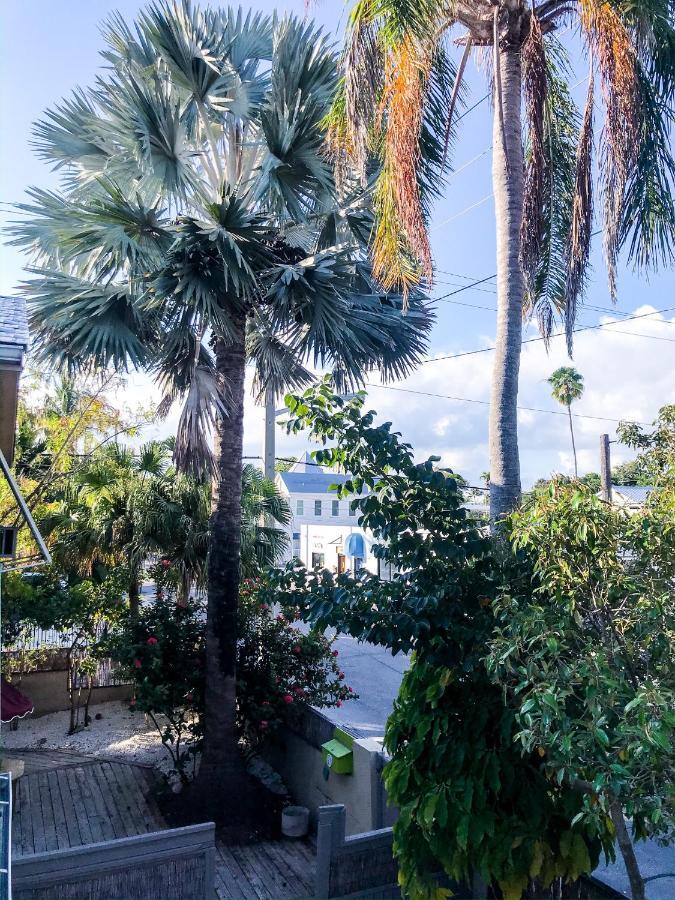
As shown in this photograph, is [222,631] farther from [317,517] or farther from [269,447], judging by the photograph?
[317,517]

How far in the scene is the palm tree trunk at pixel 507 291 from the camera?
4.94 metres

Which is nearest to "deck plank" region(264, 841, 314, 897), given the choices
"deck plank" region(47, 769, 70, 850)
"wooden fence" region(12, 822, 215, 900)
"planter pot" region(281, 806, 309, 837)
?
"planter pot" region(281, 806, 309, 837)

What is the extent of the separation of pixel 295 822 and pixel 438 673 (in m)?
4.49

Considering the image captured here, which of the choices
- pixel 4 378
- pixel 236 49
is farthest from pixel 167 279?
pixel 236 49

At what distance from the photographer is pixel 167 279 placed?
7.18m

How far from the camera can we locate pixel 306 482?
3828cm

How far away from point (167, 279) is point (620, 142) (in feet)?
15.0

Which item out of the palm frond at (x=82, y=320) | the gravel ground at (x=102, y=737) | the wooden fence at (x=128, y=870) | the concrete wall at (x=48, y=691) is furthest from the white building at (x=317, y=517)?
the wooden fence at (x=128, y=870)

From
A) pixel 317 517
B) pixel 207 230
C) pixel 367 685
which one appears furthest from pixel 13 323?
pixel 317 517

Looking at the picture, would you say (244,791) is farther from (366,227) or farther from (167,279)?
(366,227)

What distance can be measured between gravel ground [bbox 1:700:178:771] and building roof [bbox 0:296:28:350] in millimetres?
6086

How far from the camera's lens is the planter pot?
24.8 feet

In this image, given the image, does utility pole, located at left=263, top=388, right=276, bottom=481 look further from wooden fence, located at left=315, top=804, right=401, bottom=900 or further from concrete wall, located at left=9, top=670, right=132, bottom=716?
wooden fence, located at left=315, top=804, right=401, bottom=900

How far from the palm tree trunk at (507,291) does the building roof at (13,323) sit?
374 cm
